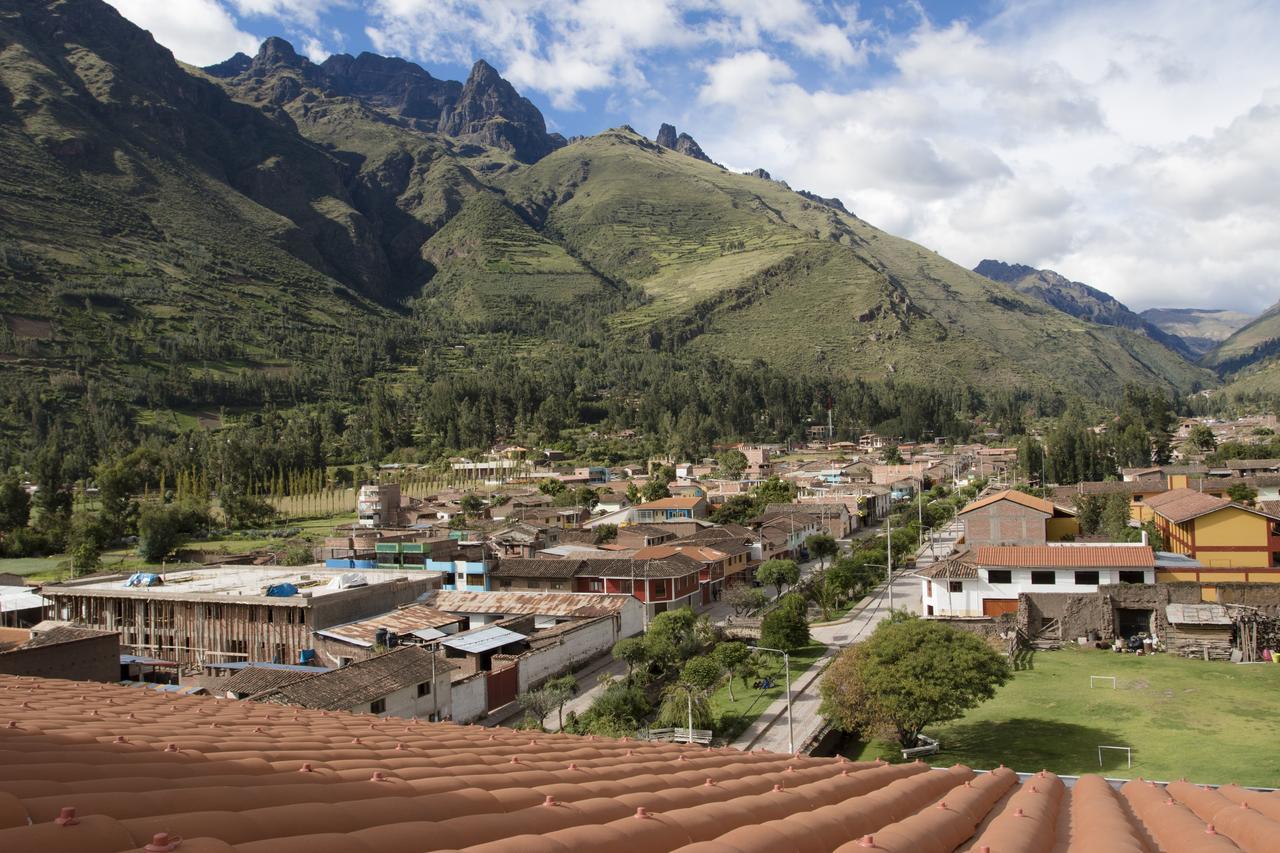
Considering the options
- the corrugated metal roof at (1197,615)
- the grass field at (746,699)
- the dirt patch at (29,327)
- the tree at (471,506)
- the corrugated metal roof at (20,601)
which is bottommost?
the grass field at (746,699)

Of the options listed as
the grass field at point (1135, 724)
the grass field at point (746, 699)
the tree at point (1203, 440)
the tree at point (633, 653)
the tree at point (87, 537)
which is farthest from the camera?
the tree at point (1203, 440)

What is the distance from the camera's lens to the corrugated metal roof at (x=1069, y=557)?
127ft

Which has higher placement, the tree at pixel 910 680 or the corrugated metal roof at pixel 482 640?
the tree at pixel 910 680

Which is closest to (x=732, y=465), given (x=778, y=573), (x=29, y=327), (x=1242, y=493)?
(x=1242, y=493)

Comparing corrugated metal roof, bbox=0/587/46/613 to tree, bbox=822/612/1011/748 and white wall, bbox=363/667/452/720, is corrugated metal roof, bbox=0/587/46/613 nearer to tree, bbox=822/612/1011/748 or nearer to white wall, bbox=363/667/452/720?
white wall, bbox=363/667/452/720

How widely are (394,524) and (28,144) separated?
170494 millimetres

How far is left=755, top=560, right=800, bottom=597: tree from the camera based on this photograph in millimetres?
49656

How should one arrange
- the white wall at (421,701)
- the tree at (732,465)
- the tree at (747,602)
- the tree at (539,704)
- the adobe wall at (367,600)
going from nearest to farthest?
the white wall at (421,701) < the tree at (539,704) < the adobe wall at (367,600) < the tree at (747,602) < the tree at (732,465)

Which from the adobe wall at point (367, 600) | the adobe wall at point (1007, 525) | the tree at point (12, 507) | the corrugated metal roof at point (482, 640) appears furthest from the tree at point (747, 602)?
the tree at point (12, 507)

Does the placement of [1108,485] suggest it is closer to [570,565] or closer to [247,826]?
[570,565]

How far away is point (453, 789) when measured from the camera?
5.94 m

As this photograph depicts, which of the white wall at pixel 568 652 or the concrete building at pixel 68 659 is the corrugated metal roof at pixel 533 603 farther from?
the concrete building at pixel 68 659

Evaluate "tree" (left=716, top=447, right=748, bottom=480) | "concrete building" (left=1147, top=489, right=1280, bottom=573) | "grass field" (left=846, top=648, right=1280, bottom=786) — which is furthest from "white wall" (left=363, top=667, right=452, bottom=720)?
"tree" (left=716, top=447, right=748, bottom=480)

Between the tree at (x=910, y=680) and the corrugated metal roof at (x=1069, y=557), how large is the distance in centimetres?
1482
